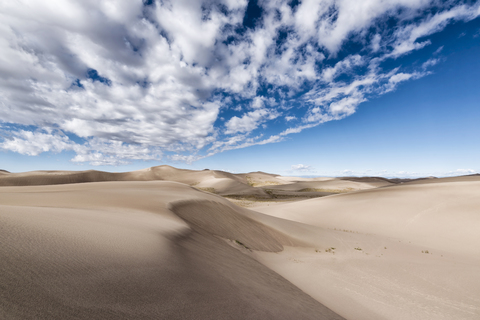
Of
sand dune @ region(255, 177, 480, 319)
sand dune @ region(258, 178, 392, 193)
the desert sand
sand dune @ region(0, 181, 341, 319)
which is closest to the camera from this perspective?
sand dune @ region(0, 181, 341, 319)

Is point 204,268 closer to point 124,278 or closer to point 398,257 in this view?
point 124,278

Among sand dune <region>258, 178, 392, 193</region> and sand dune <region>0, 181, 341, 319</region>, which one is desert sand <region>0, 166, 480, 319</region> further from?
sand dune <region>258, 178, 392, 193</region>

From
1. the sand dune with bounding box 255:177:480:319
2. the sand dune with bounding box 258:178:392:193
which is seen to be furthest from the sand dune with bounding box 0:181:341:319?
the sand dune with bounding box 258:178:392:193

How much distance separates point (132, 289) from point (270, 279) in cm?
390

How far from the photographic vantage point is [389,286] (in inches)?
271

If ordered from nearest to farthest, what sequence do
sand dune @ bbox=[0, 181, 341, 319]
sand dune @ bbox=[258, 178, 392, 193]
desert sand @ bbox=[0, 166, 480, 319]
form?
1. sand dune @ bbox=[0, 181, 341, 319]
2. desert sand @ bbox=[0, 166, 480, 319]
3. sand dune @ bbox=[258, 178, 392, 193]

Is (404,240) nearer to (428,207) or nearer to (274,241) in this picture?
(428,207)

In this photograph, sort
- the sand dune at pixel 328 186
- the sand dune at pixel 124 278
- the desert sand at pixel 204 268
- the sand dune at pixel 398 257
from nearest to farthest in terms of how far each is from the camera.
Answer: the sand dune at pixel 124 278 → the desert sand at pixel 204 268 → the sand dune at pixel 398 257 → the sand dune at pixel 328 186

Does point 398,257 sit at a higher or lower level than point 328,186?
lower

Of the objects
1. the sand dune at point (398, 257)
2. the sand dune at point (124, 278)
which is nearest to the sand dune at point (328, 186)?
the sand dune at point (398, 257)

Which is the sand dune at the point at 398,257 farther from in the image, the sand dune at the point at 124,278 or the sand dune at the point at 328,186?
the sand dune at the point at 328,186

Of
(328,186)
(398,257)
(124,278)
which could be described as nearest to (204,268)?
(124,278)

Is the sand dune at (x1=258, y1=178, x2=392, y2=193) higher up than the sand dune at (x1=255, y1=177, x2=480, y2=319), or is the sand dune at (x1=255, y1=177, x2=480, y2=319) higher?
the sand dune at (x1=258, y1=178, x2=392, y2=193)

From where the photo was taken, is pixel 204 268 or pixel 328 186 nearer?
pixel 204 268
